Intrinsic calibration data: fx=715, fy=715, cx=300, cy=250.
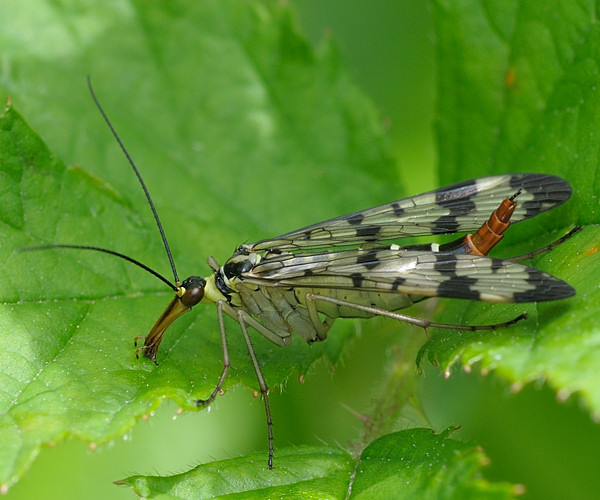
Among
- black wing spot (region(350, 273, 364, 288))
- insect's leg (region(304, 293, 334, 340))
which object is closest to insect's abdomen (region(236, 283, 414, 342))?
insect's leg (region(304, 293, 334, 340))

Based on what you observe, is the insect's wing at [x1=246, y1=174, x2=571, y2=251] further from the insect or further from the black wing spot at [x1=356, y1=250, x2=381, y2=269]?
the black wing spot at [x1=356, y1=250, x2=381, y2=269]

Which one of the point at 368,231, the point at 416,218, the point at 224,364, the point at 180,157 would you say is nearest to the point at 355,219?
the point at 368,231

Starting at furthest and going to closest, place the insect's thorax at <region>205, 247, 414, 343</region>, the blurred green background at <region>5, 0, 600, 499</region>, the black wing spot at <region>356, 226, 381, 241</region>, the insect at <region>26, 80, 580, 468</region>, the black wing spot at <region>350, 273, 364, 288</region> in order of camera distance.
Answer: the black wing spot at <region>356, 226, 381, 241</region>, the blurred green background at <region>5, 0, 600, 499</region>, the insect's thorax at <region>205, 247, 414, 343</region>, the black wing spot at <region>350, 273, 364, 288</region>, the insect at <region>26, 80, 580, 468</region>

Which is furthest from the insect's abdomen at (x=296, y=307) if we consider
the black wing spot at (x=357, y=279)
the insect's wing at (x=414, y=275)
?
the black wing spot at (x=357, y=279)

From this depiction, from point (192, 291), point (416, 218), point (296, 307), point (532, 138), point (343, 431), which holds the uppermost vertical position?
point (532, 138)

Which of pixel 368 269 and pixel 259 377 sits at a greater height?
pixel 368 269

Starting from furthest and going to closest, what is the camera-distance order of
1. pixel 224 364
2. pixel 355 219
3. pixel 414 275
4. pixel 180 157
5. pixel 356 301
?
pixel 180 157
pixel 355 219
pixel 356 301
pixel 224 364
pixel 414 275

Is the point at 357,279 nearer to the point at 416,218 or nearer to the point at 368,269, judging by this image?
the point at 368,269

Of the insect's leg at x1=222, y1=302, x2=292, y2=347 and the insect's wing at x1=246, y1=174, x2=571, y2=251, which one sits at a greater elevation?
the insect's wing at x1=246, y1=174, x2=571, y2=251
